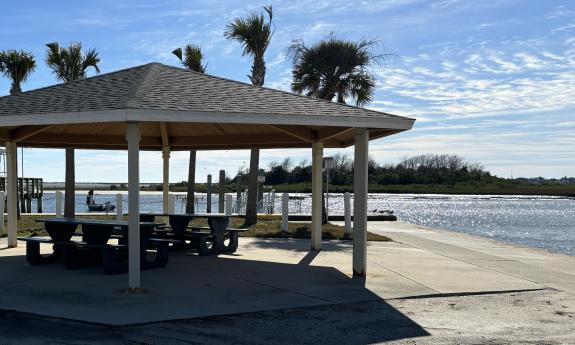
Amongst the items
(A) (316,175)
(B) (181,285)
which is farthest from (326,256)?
(B) (181,285)

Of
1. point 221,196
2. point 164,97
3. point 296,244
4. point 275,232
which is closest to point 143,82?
point 164,97

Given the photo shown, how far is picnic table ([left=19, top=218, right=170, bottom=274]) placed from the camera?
33.1 feet

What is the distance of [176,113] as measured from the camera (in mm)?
8461

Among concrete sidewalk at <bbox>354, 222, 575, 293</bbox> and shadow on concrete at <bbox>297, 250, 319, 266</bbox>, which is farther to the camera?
shadow on concrete at <bbox>297, 250, 319, 266</bbox>

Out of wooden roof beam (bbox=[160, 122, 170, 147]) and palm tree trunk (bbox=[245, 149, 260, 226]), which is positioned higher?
wooden roof beam (bbox=[160, 122, 170, 147])

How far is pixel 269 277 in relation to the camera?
10.1 m

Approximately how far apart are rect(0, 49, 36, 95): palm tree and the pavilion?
11.9m

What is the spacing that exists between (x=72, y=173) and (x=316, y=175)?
34.9ft

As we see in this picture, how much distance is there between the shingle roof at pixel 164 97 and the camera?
29.1ft

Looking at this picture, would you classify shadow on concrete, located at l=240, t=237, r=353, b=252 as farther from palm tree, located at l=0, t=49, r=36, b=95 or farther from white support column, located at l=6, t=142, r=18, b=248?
palm tree, located at l=0, t=49, r=36, b=95

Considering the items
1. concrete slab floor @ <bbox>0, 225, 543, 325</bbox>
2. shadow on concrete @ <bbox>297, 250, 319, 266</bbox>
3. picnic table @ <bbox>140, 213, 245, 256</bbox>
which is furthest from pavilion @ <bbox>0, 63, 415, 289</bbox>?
picnic table @ <bbox>140, 213, 245, 256</bbox>

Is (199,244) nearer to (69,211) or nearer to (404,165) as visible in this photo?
(69,211)

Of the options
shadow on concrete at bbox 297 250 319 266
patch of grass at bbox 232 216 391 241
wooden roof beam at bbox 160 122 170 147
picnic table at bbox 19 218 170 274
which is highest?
wooden roof beam at bbox 160 122 170 147

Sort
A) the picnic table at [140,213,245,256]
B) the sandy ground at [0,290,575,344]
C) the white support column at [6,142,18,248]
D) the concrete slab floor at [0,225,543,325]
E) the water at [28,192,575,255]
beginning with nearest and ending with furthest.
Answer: the sandy ground at [0,290,575,344]
the concrete slab floor at [0,225,543,325]
the picnic table at [140,213,245,256]
the white support column at [6,142,18,248]
the water at [28,192,575,255]
